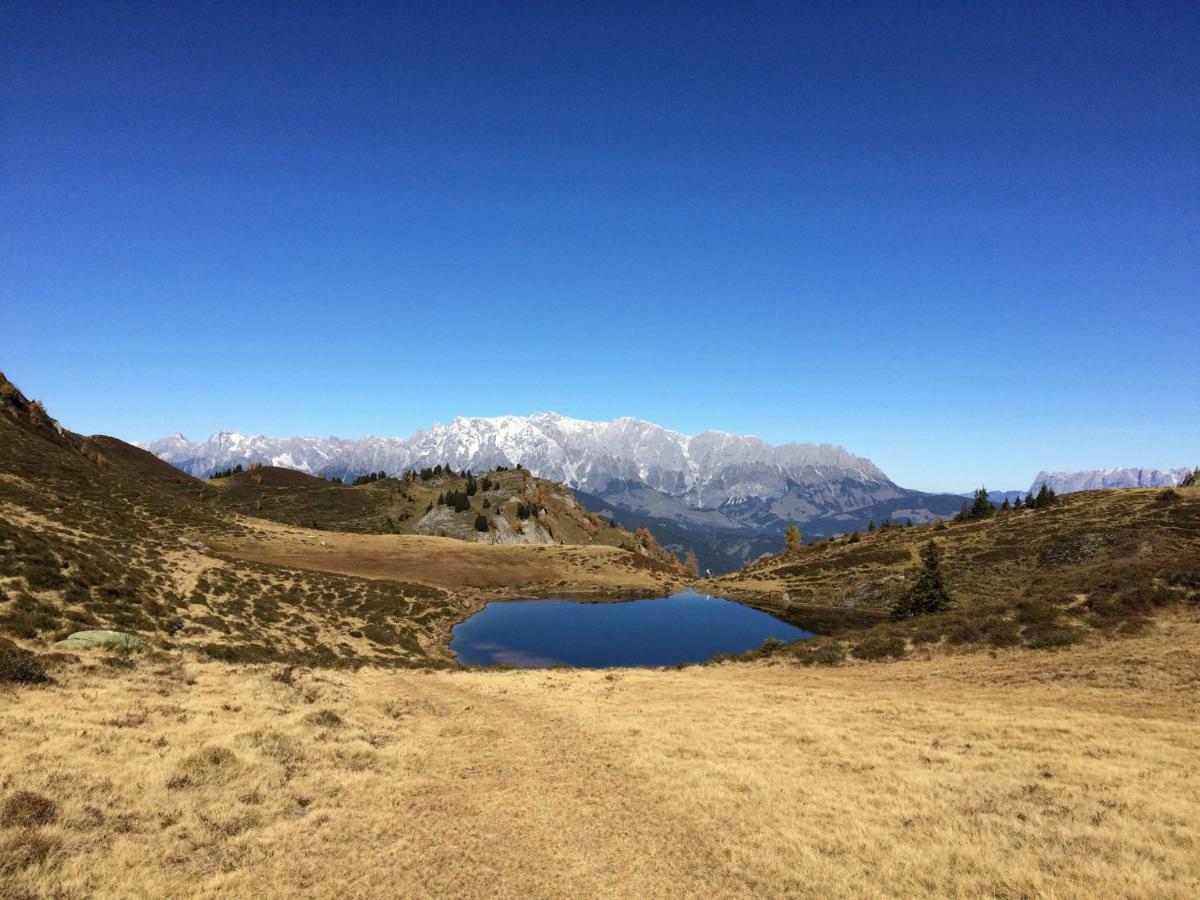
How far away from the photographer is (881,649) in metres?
40.3

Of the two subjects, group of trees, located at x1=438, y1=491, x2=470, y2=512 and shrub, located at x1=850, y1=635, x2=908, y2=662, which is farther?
group of trees, located at x1=438, y1=491, x2=470, y2=512

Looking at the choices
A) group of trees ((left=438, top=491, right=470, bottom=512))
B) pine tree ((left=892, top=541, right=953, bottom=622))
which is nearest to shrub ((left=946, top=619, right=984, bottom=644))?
pine tree ((left=892, top=541, right=953, bottom=622))

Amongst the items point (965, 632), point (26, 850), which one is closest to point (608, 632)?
point (965, 632)

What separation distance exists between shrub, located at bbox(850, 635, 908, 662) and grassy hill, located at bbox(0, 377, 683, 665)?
3536cm

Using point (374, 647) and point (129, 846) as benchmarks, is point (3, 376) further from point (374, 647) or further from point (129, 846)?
point (129, 846)

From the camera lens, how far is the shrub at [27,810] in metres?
11.6

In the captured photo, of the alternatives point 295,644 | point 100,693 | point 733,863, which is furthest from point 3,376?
point 733,863

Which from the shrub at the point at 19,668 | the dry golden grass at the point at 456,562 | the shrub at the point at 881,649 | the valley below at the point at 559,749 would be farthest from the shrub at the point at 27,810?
the dry golden grass at the point at 456,562

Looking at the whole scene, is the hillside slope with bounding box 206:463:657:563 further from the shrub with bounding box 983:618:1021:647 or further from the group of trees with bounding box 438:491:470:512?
the shrub with bounding box 983:618:1021:647

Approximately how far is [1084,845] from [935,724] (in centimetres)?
1191

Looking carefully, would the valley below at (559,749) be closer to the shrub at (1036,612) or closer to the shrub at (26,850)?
the shrub at (26,850)

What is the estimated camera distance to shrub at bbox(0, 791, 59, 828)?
11.6 meters

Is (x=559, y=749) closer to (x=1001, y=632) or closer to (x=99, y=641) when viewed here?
(x=99, y=641)

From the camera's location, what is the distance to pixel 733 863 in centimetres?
1405
